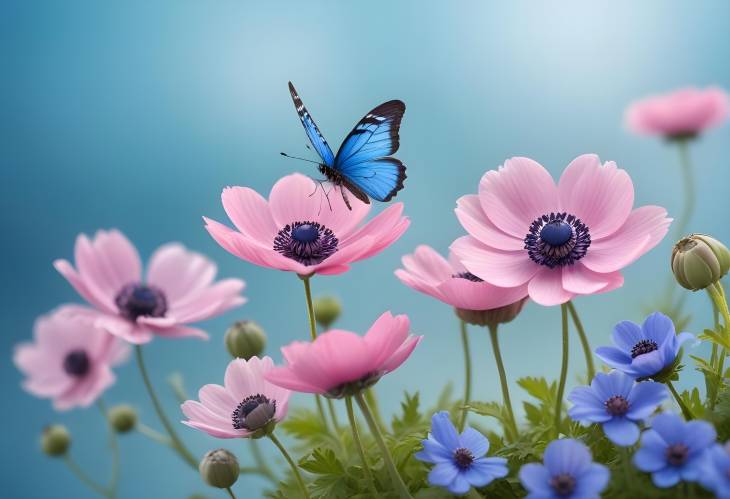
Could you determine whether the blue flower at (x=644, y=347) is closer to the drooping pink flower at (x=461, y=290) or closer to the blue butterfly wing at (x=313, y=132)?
the drooping pink flower at (x=461, y=290)

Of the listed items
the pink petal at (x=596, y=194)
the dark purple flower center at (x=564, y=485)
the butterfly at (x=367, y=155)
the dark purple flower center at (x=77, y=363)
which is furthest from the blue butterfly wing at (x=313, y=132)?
the dark purple flower center at (x=77, y=363)

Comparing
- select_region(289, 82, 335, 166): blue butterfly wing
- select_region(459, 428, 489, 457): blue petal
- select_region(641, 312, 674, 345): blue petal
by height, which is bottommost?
select_region(459, 428, 489, 457): blue petal

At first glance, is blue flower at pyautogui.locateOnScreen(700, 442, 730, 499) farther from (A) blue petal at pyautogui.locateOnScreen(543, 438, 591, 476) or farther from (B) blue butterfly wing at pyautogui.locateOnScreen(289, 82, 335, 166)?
(B) blue butterfly wing at pyautogui.locateOnScreen(289, 82, 335, 166)

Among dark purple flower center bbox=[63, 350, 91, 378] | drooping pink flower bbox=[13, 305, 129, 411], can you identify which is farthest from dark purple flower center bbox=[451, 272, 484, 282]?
dark purple flower center bbox=[63, 350, 91, 378]

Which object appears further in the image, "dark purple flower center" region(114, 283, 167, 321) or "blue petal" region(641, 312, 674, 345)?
"dark purple flower center" region(114, 283, 167, 321)

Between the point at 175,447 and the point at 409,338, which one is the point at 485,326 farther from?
the point at 175,447

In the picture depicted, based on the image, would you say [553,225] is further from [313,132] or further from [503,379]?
[313,132]
